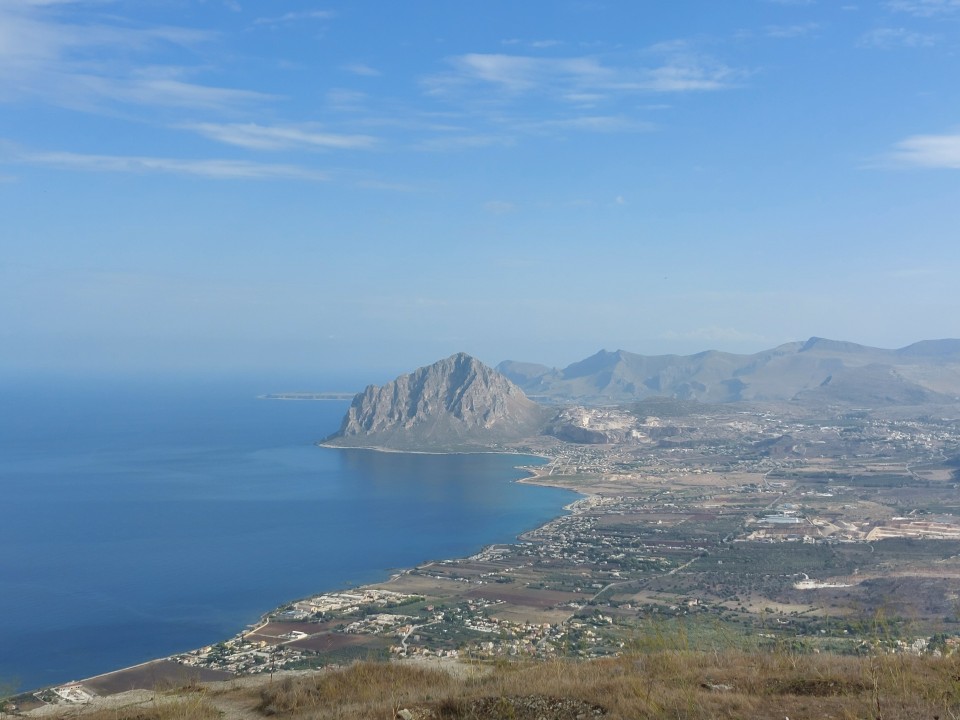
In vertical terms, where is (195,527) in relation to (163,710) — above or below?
below

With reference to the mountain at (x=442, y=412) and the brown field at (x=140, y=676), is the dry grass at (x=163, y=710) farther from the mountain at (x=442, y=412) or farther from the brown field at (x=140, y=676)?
the mountain at (x=442, y=412)

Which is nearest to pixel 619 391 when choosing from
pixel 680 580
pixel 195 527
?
pixel 195 527

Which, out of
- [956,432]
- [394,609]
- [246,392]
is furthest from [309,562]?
[246,392]

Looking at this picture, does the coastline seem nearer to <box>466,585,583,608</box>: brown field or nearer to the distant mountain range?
<box>466,585,583,608</box>: brown field

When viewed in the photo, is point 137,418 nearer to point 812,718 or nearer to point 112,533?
point 112,533

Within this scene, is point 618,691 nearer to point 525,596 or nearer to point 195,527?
point 525,596

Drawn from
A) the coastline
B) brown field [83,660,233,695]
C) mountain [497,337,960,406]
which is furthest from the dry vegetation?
mountain [497,337,960,406]

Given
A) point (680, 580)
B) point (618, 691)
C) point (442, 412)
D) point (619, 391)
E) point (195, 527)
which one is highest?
point (618, 691)

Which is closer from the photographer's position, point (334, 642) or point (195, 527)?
point (334, 642)
